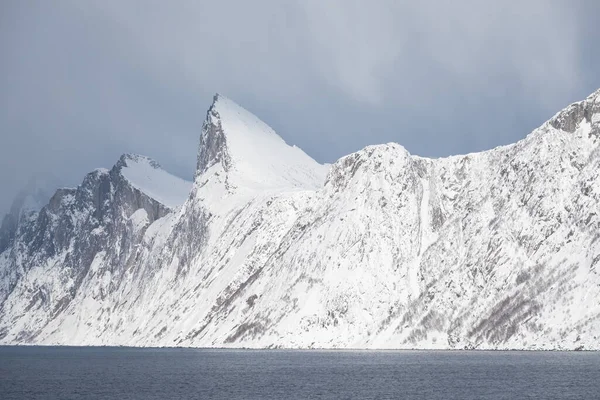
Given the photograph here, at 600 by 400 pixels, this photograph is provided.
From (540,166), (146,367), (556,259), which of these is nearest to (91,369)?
(146,367)

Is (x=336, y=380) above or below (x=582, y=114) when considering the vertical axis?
below

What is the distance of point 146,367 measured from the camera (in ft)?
504

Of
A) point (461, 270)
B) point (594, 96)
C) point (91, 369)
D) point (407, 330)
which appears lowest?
point (91, 369)

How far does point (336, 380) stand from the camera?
10919cm

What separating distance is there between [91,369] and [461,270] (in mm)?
91159

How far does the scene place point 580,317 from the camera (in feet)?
502

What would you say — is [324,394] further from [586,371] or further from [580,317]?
[580,317]

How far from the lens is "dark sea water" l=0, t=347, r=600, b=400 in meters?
90.4

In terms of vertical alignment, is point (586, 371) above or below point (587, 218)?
below

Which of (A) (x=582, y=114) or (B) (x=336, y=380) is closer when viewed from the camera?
(B) (x=336, y=380)

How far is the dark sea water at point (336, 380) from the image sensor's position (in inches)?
3561

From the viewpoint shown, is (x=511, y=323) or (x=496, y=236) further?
(x=496, y=236)

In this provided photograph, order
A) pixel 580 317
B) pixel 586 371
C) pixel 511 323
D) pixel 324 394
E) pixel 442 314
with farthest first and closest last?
pixel 442 314 < pixel 511 323 < pixel 580 317 < pixel 586 371 < pixel 324 394

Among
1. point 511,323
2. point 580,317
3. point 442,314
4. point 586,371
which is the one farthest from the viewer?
point 442,314
